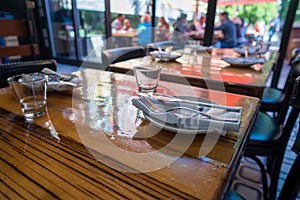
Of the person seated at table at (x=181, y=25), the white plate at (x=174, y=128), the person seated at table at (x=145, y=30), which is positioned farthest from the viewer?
the person seated at table at (x=181, y=25)

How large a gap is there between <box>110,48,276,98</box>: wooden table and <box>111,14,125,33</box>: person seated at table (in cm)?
277

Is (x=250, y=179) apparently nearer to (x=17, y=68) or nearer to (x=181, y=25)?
(x=17, y=68)

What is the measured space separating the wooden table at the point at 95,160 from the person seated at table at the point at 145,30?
2.84 m

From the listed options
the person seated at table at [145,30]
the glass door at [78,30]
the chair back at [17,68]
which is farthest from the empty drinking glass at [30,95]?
the glass door at [78,30]

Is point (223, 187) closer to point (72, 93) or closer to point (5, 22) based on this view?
point (72, 93)

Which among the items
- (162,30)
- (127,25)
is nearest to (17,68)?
(162,30)

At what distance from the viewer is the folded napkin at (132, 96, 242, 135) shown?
1.76ft

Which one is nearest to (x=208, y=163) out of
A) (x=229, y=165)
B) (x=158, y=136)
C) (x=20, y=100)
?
(x=229, y=165)

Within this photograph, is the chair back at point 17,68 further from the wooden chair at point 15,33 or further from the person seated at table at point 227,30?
the person seated at table at point 227,30

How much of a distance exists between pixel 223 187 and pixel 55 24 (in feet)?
19.4

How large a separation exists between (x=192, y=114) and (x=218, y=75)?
711 millimetres

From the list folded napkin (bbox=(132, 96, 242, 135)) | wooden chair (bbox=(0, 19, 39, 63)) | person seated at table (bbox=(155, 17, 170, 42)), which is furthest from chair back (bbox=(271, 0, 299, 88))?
wooden chair (bbox=(0, 19, 39, 63))

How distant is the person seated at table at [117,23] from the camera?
396cm

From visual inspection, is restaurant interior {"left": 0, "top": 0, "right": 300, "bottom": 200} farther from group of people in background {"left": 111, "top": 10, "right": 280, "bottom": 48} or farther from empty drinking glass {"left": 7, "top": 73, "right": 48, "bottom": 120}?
group of people in background {"left": 111, "top": 10, "right": 280, "bottom": 48}
